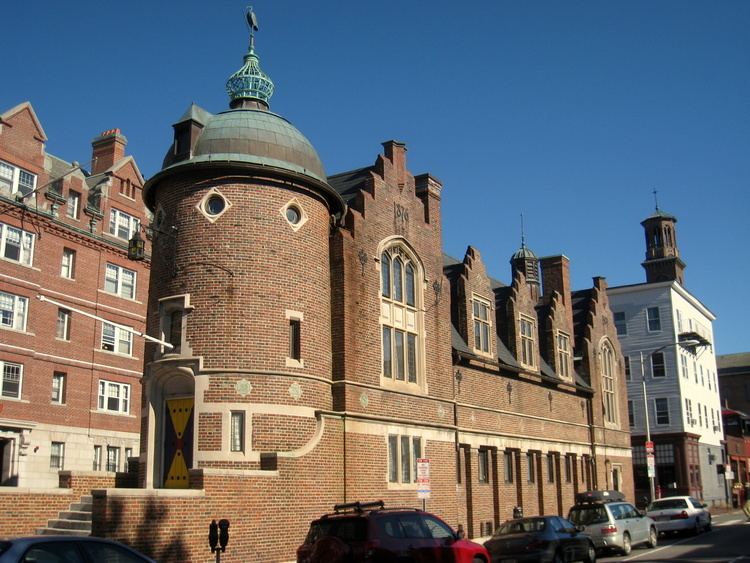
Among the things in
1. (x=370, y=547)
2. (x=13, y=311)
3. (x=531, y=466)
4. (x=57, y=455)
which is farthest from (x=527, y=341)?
(x=370, y=547)

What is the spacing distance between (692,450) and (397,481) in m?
43.3

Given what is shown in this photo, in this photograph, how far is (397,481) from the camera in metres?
25.8

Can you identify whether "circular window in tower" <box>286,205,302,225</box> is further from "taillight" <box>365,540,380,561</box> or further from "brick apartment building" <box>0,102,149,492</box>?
"brick apartment building" <box>0,102,149,492</box>

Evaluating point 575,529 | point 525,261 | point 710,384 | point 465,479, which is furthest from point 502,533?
point 710,384

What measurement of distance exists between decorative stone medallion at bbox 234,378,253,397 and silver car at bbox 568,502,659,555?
10.2 meters

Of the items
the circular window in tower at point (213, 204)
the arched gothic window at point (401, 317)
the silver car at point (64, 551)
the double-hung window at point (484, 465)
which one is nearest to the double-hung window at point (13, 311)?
the circular window in tower at point (213, 204)

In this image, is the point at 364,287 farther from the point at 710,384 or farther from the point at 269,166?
the point at 710,384

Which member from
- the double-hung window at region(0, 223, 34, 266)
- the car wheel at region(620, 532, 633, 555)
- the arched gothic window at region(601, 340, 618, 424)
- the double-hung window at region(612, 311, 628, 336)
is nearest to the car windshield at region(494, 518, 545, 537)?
the car wheel at region(620, 532, 633, 555)

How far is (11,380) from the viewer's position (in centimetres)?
3616

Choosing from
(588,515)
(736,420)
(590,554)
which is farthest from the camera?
(736,420)

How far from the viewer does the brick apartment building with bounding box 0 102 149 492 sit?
36500 millimetres

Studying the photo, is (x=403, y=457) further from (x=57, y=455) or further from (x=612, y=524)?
(x=57, y=455)

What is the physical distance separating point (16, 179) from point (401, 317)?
20.9m

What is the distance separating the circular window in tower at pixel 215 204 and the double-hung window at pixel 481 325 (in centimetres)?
1324
